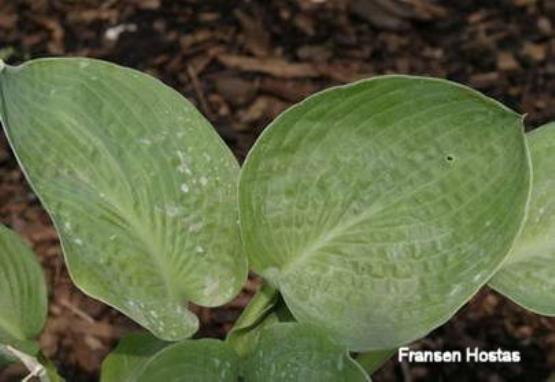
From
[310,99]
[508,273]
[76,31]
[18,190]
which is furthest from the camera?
[76,31]

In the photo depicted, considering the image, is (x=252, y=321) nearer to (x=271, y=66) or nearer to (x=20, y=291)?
(x=20, y=291)

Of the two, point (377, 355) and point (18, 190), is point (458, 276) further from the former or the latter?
point (18, 190)

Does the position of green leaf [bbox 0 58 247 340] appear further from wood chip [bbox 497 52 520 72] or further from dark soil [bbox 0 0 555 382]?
wood chip [bbox 497 52 520 72]

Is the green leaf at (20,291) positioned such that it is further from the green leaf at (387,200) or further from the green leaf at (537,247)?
the green leaf at (537,247)

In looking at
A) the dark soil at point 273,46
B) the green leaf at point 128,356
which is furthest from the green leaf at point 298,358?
the dark soil at point 273,46

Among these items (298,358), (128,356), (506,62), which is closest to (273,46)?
(506,62)

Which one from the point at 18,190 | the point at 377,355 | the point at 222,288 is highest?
the point at 222,288

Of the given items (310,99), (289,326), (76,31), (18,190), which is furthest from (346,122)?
(76,31)

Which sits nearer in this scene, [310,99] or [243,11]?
[310,99]
